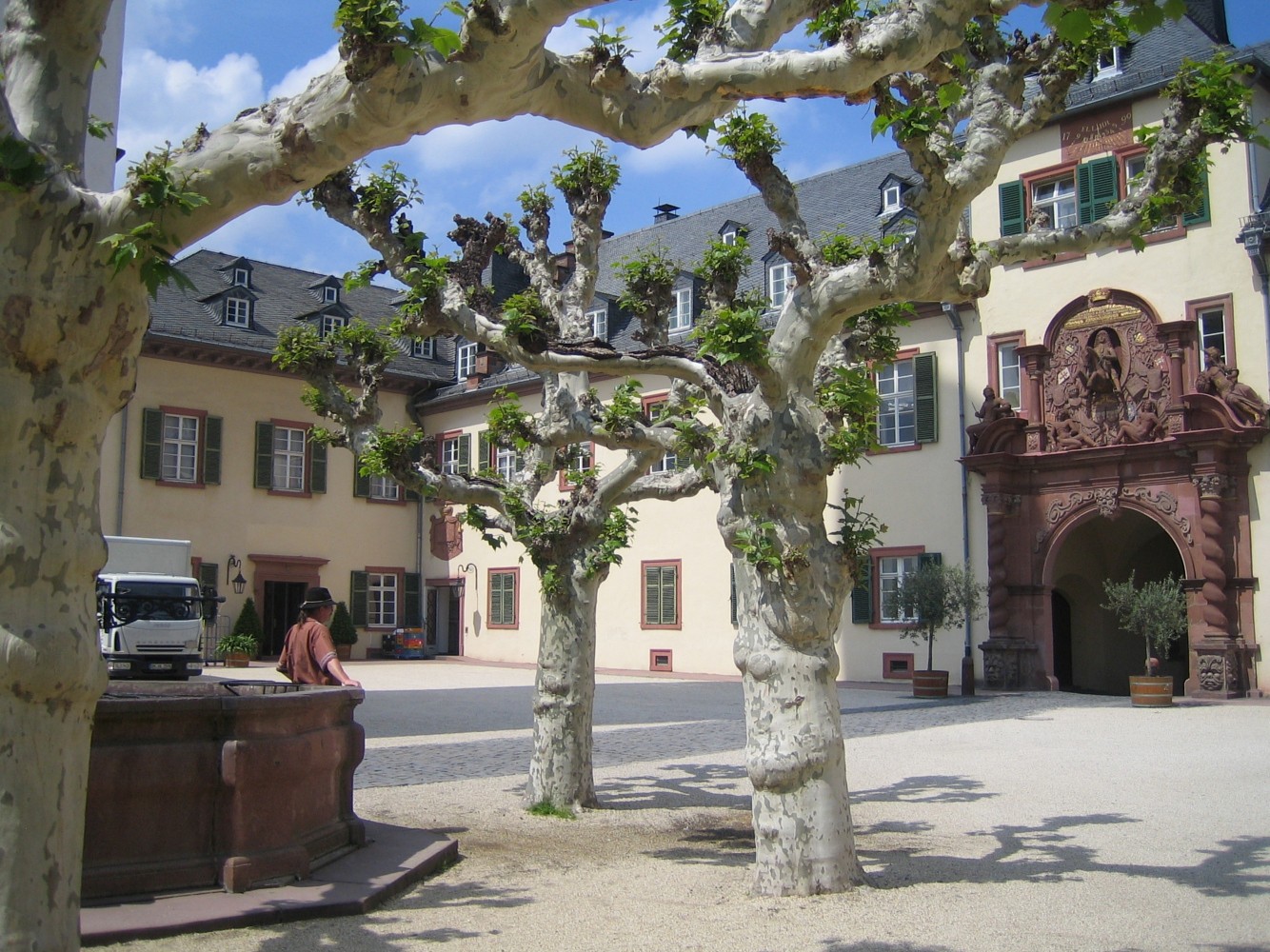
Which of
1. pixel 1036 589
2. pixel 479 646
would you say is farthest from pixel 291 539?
pixel 1036 589

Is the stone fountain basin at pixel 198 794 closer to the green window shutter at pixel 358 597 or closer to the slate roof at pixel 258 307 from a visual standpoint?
the slate roof at pixel 258 307

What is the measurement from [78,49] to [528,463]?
6616 millimetres

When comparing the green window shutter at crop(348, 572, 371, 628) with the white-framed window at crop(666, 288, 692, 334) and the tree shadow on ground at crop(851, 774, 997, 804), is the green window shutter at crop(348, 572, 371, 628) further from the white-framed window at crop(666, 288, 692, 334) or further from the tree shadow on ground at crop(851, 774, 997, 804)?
the tree shadow on ground at crop(851, 774, 997, 804)

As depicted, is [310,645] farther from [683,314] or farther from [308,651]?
[683,314]

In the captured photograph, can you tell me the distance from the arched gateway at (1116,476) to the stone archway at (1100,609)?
0.29 m

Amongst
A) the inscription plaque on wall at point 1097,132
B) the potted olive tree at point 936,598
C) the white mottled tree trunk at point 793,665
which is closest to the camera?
the white mottled tree trunk at point 793,665

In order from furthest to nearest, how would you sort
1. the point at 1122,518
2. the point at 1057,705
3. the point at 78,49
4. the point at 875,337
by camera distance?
the point at 1122,518, the point at 1057,705, the point at 875,337, the point at 78,49

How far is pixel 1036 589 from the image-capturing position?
21844mm

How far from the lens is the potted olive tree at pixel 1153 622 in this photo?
18047 mm

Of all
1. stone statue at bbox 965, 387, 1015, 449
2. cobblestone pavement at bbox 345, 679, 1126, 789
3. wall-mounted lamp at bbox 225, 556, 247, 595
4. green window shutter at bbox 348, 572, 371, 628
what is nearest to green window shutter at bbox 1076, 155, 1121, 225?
stone statue at bbox 965, 387, 1015, 449

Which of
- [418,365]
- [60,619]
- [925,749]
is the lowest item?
[925,749]

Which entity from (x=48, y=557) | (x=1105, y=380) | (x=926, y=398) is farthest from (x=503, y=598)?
(x=48, y=557)

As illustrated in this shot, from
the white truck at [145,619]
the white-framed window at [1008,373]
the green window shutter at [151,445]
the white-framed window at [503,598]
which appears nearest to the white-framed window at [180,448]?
the green window shutter at [151,445]

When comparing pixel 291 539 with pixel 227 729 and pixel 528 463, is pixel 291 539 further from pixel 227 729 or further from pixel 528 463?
pixel 227 729
